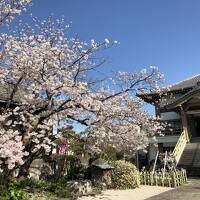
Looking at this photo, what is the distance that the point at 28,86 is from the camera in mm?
15383

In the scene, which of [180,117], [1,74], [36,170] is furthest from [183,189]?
[180,117]

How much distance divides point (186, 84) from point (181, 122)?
15.2 ft

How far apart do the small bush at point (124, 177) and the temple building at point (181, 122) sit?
809 cm

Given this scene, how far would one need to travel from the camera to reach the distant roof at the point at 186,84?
1348 inches

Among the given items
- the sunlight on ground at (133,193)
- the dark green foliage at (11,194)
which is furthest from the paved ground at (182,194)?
the dark green foliage at (11,194)

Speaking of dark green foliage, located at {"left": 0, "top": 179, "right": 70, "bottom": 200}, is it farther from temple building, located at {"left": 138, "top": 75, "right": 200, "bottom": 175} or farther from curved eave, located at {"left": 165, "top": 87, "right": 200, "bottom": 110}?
curved eave, located at {"left": 165, "top": 87, "right": 200, "bottom": 110}

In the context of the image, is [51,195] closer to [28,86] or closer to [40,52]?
[28,86]

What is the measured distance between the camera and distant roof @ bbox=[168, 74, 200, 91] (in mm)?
34247

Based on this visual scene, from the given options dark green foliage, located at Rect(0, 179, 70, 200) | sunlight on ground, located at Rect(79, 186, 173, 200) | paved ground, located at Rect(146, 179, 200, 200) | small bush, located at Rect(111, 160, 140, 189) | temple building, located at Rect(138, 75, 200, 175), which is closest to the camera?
dark green foliage, located at Rect(0, 179, 70, 200)

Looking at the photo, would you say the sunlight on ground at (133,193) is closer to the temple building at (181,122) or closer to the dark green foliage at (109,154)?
the dark green foliage at (109,154)

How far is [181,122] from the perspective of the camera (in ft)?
107

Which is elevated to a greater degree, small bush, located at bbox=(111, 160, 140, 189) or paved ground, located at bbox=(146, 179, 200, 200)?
small bush, located at bbox=(111, 160, 140, 189)

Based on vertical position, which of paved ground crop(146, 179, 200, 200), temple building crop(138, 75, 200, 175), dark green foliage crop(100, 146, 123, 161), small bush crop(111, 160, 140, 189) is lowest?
paved ground crop(146, 179, 200, 200)

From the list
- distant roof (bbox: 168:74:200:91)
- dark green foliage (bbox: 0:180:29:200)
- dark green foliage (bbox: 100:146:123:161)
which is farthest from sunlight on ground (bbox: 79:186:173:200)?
distant roof (bbox: 168:74:200:91)
